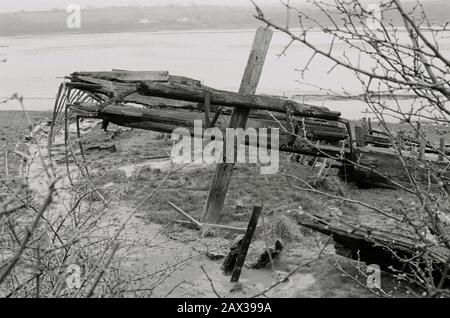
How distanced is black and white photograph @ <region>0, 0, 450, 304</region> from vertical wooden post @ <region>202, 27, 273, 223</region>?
0.07 ft

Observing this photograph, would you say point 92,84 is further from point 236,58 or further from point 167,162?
point 236,58

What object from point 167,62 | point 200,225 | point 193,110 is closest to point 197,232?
point 200,225

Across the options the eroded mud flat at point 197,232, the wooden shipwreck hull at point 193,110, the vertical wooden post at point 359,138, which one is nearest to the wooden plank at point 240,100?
the wooden shipwreck hull at point 193,110

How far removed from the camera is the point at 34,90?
28375 millimetres

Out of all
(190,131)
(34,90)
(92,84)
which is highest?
(92,84)

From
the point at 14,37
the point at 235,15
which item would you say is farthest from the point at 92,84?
the point at 235,15

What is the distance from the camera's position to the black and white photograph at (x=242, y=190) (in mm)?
3273

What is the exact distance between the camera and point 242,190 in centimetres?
1123

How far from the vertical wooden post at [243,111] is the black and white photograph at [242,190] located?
0.07 feet

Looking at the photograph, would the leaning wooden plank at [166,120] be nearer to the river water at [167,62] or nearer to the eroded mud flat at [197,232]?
the eroded mud flat at [197,232]

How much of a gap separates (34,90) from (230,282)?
23.7m

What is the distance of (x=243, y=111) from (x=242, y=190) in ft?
9.51

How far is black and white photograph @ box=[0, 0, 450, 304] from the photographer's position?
3273 mm

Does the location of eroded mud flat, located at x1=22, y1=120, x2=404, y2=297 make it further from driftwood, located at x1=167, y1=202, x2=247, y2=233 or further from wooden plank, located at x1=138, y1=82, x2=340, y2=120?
wooden plank, located at x1=138, y1=82, x2=340, y2=120
